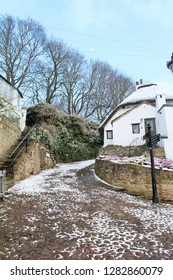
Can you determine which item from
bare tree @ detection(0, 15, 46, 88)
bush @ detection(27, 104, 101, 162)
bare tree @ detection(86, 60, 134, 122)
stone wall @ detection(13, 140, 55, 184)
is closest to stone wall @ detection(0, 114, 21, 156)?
stone wall @ detection(13, 140, 55, 184)

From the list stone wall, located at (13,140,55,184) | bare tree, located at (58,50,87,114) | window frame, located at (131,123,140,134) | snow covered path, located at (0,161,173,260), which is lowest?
snow covered path, located at (0,161,173,260)

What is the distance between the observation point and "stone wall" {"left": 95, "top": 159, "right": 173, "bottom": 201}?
26.9ft

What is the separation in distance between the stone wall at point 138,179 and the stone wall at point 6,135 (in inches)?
228

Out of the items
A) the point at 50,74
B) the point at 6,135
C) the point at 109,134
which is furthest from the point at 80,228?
the point at 50,74

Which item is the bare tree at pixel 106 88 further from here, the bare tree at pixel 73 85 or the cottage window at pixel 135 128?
the cottage window at pixel 135 128

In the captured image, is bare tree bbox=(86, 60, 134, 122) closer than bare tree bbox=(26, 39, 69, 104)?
No

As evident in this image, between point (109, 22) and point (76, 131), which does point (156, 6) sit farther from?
point (76, 131)

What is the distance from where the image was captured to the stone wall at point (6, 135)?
9219mm

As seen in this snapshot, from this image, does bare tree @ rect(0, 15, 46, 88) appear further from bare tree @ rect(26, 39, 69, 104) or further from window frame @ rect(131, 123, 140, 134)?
window frame @ rect(131, 123, 140, 134)

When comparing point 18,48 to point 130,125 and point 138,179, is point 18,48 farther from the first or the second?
point 138,179

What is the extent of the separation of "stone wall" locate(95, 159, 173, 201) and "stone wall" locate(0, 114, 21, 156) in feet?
19.0

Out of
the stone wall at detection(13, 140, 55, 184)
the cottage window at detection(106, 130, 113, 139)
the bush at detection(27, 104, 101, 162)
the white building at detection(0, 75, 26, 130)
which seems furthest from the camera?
the cottage window at detection(106, 130, 113, 139)

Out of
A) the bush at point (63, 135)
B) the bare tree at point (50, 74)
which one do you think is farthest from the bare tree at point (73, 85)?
the bush at point (63, 135)

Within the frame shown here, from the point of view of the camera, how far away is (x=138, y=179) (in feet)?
28.7
